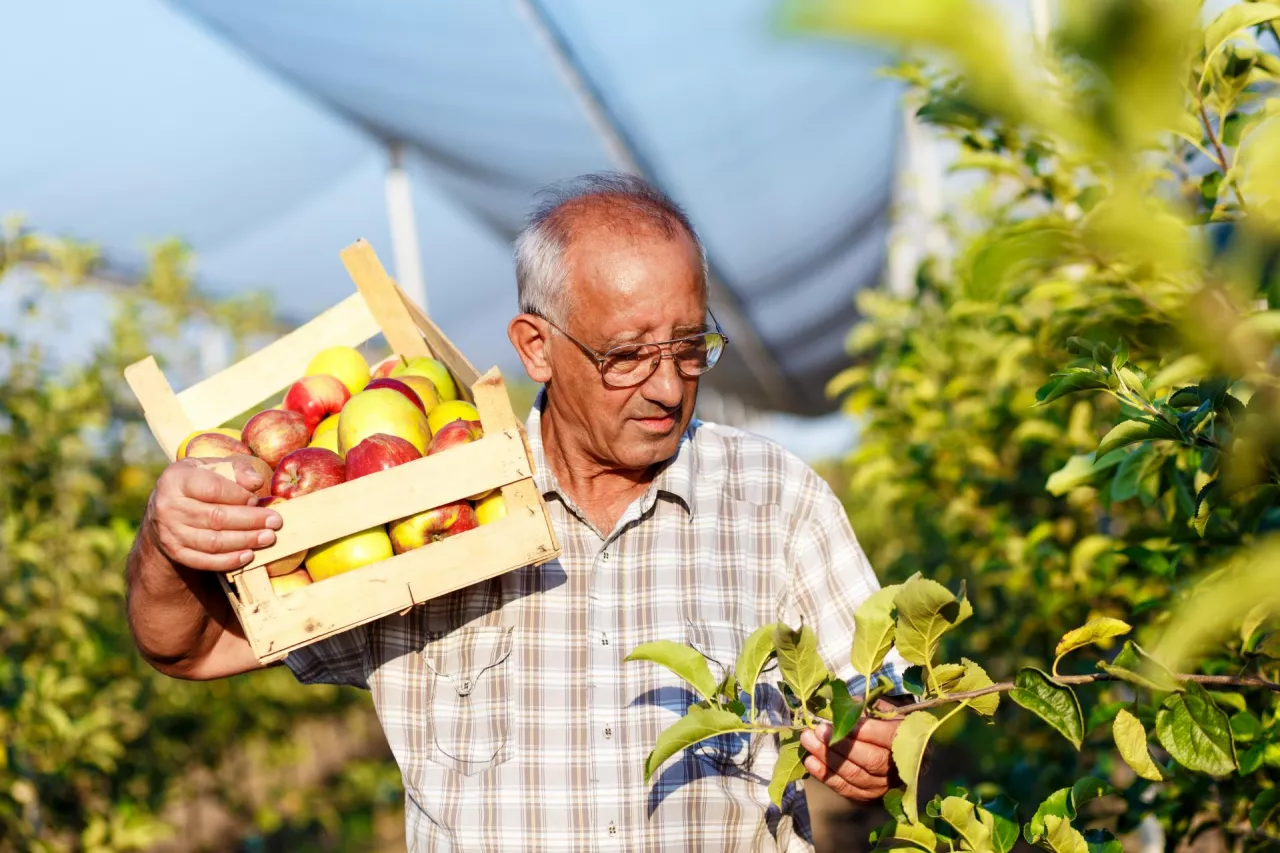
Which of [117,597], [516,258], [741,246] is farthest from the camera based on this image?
[741,246]

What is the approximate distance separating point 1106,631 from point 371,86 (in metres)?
6.30

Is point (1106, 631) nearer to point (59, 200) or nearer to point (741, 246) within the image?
point (59, 200)

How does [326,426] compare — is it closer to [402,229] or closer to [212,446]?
[212,446]

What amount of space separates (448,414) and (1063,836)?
106cm

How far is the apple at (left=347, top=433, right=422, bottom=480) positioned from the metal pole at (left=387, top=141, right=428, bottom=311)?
5204 millimetres

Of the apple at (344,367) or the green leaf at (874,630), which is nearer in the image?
the green leaf at (874,630)

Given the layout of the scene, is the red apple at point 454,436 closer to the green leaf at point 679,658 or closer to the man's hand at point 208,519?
the man's hand at point 208,519

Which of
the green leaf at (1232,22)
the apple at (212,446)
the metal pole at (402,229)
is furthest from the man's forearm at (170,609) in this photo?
the metal pole at (402,229)

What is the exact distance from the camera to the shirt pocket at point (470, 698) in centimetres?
187

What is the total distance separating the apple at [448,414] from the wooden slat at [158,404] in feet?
1.39

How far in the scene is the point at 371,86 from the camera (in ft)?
22.1

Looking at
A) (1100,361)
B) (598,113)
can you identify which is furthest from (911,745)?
(598,113)

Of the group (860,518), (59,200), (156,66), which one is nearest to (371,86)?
(156,66)

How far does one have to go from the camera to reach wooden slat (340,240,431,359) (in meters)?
2.06
